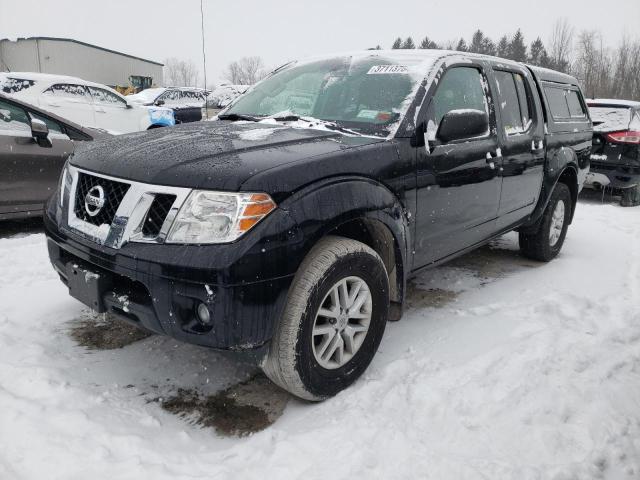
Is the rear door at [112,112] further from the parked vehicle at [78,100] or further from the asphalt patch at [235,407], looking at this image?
the asphalt patch at [235,407]

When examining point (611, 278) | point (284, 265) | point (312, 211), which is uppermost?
point (312, 211)

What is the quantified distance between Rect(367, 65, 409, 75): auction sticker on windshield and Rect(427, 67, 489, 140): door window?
0.81ft

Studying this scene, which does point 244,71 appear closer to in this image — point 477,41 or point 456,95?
point 477,41

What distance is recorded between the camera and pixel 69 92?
9.10m

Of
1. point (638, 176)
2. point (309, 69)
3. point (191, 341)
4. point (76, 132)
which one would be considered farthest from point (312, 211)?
point (638, 176)

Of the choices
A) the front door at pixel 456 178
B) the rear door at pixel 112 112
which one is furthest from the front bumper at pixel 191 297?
the rear door at pixel 112 112

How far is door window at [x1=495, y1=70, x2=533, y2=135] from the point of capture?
3.68m

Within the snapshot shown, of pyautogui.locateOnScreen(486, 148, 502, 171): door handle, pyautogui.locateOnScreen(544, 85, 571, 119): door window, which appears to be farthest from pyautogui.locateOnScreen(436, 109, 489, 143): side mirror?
pyautogui.locateOnScreen(544, 85, 571, 119): door window

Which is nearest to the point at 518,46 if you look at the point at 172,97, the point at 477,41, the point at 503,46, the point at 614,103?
the point at 503,46

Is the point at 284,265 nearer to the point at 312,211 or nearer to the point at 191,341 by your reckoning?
the point at 312,211

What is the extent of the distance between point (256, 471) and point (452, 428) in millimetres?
883

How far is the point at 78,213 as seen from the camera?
243 cm

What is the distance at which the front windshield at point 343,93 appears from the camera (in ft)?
9.38

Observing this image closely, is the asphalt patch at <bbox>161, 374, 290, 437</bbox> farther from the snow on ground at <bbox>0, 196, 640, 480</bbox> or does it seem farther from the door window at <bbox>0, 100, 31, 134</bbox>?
the door window at <bbox>0, 100, 31, 134</bbox>
